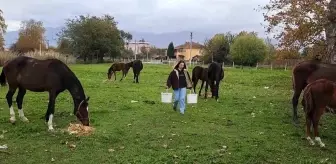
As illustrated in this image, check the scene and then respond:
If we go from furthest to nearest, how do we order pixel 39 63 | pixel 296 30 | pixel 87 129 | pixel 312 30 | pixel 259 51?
pixel 259 51 < pixel 296 30 < pixel 312 30 < pixel 39 63 < pixel 87 129

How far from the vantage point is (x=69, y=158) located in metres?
7.72

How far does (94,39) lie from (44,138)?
68014mm

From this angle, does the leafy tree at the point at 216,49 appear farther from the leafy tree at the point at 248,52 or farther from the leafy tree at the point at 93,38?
the leafy tree at the point at 93,38

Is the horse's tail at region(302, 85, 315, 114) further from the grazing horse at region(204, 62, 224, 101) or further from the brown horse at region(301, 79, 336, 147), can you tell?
the grazing horse at region(204, 62, 224, 101)

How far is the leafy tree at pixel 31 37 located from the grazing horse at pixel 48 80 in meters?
80.8

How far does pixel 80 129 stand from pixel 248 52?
65878mm

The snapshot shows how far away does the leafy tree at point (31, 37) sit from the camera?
89.8 meters

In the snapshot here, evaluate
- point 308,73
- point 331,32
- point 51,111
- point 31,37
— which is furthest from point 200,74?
point 31,37

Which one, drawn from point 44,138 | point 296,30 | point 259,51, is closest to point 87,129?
point 44,138

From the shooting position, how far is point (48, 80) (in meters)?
10.6

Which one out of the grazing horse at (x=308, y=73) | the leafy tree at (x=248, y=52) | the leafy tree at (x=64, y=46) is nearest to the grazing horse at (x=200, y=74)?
the grazing horse at (x=308, y=73)

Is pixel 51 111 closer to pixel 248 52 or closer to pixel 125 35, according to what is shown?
pixel 248 52

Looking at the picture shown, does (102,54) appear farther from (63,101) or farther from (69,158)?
(69,158)

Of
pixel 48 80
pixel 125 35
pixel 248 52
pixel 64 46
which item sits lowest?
pixel 48 80
